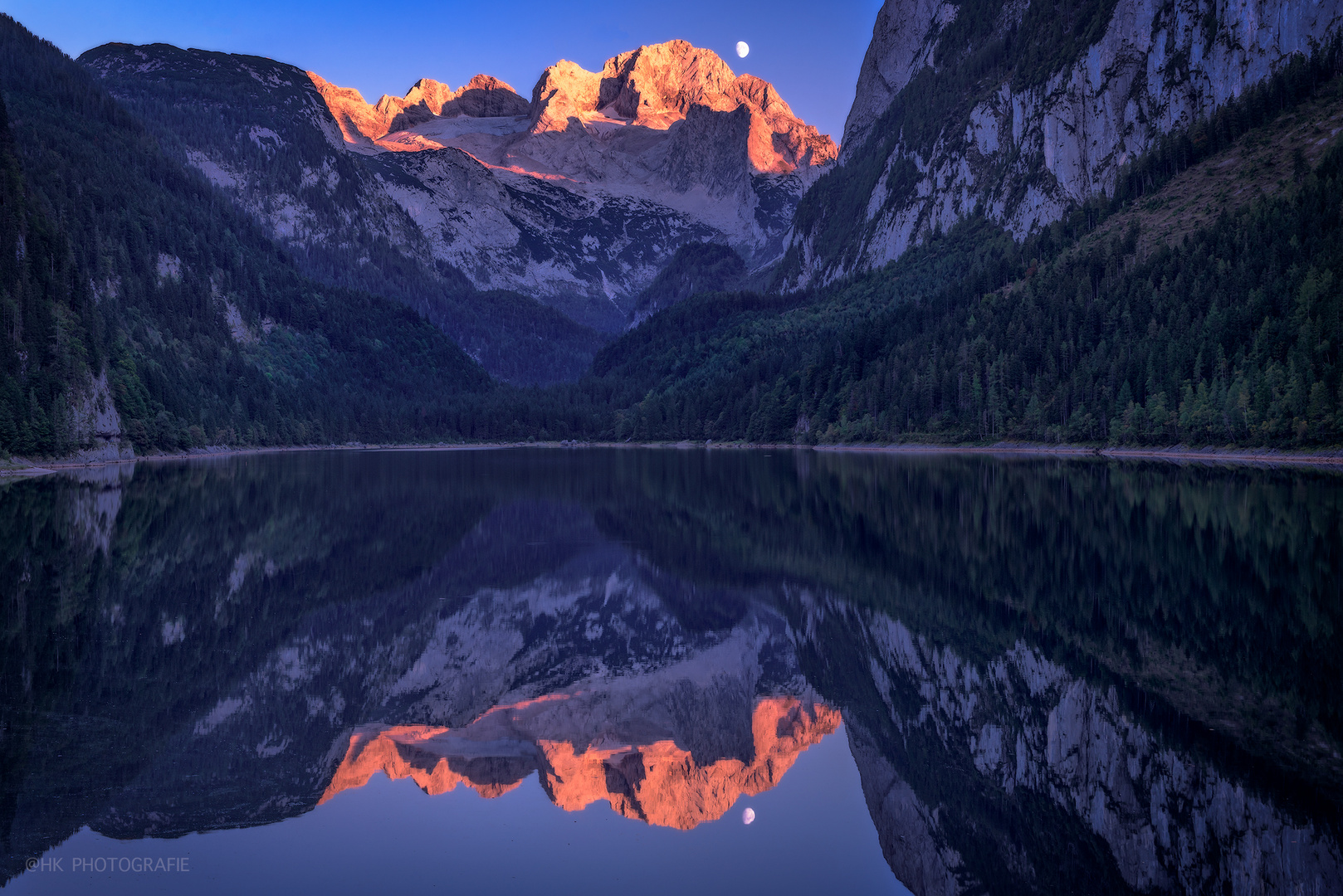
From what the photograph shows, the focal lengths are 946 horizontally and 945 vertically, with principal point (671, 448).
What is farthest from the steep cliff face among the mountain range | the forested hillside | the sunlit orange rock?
the sunlit orange rock

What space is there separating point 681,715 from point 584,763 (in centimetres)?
261

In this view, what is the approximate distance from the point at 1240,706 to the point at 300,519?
1506 inches

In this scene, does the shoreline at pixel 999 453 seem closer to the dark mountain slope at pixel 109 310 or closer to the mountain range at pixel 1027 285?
the mountain range at pixel 1027 285

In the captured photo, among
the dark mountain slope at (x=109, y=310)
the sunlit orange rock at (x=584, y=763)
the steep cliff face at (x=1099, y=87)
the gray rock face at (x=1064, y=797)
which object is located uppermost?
the steep cliff face at (x=1099, y=87)

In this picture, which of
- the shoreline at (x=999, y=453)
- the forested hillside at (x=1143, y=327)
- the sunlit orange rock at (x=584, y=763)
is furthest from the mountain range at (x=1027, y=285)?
the sunlit orange rock at (x=584, y=763)

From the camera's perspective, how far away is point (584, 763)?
14.4 metres

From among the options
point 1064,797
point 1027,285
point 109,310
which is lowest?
point 1064,797

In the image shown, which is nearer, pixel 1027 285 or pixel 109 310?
pixel 109 310

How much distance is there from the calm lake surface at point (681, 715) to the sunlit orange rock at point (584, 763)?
7 cm

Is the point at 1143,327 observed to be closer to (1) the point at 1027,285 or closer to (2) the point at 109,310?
(1) the point at 1027,285

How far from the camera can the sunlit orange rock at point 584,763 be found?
13.2 metres

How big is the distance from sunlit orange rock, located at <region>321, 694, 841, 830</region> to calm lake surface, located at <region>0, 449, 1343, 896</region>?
0.07 metres

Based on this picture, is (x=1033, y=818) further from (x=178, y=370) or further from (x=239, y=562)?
(x=178, y=370)

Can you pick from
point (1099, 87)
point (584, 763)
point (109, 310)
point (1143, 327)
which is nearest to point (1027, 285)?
point (1143, 327)
